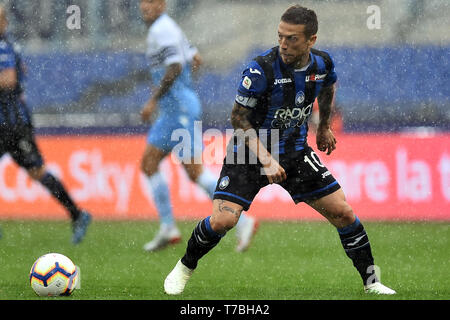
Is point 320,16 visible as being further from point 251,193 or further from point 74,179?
point 251,193

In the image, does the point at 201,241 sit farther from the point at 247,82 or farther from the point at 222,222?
the point at 247,82

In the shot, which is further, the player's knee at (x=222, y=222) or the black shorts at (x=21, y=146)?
the black shorts at (x=21, y=146)

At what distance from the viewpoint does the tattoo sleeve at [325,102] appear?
5.51 m

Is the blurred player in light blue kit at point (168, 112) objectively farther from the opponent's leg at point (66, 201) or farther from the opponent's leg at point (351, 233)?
the opponent's leg at point (351, 233)

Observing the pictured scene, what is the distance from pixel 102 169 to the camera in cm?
1012

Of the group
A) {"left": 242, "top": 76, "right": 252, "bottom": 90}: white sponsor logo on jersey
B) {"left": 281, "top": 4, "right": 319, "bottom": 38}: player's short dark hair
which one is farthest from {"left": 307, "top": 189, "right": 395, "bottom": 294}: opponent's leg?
{"left": 281, "top": 4, "right": 319, "bottom": 38}: player's short dark hair

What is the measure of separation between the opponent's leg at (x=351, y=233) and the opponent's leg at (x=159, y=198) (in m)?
2.85

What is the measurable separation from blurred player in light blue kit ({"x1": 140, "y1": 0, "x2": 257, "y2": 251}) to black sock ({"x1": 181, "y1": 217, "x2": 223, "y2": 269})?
2.46 meters

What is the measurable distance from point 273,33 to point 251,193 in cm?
1202

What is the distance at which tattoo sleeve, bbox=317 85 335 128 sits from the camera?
5.51 m

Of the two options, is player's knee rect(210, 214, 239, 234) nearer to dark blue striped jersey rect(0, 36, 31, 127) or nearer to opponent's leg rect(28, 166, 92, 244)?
opponent's leg rect(28, 166, 92, 244)

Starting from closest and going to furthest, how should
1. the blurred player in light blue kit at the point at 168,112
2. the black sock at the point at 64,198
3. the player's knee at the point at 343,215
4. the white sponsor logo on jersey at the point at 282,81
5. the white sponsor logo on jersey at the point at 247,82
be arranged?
the white sponsor logo on jersey at the point at 247,82 → the white sponsor logo on jersey at the point at 282,81 → the player's knee at the point at 343,215 → the blurred player in light blue kit at the point at 168,112 → the black sock at the point at 64,198

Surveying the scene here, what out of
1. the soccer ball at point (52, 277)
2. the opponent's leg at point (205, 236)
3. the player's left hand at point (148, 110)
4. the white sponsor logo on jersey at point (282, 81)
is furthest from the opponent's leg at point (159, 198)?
the white sponsor logo on jersey at point (282, 81)

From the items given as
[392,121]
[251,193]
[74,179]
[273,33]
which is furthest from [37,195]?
[273,33]
